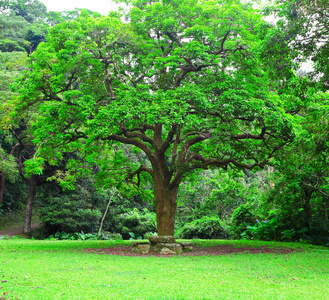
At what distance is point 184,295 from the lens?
4.23 metres

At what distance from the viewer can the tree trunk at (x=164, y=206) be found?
11.4 metres

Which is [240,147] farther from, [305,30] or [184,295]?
[184,295]

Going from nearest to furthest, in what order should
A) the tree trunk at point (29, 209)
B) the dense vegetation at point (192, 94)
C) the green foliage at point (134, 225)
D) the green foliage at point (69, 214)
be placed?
the dense vegetation at point (192, 94) → the green foliage at point (69, 214) → the tree trunk at point (29, 209) → the green foliage at point (134, 225)

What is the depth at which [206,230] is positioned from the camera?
1905 centimetres

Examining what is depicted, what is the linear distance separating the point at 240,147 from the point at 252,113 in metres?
1.69

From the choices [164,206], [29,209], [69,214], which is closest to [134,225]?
[69,214]

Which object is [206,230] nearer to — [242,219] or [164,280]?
[242,219]

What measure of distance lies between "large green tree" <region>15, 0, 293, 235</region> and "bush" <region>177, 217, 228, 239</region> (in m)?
8.07

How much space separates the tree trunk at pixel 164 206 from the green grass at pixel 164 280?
3628mm

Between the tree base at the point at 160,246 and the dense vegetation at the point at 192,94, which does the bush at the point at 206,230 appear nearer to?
the dense vegetation at the point at 192,94

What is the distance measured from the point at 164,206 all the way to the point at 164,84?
4415mm

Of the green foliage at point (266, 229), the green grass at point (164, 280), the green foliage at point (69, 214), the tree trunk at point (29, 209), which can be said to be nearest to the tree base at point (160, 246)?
the green grass at point (164, 280)

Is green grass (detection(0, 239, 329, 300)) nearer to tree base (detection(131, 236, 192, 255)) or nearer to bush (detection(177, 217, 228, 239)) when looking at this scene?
tree base (detection(131, 236, 192, 255))

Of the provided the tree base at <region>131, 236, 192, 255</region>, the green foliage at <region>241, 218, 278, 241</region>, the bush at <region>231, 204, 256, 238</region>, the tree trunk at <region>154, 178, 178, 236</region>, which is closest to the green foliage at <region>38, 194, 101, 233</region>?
the bush at <region>231, 204, 256, 238</region>
